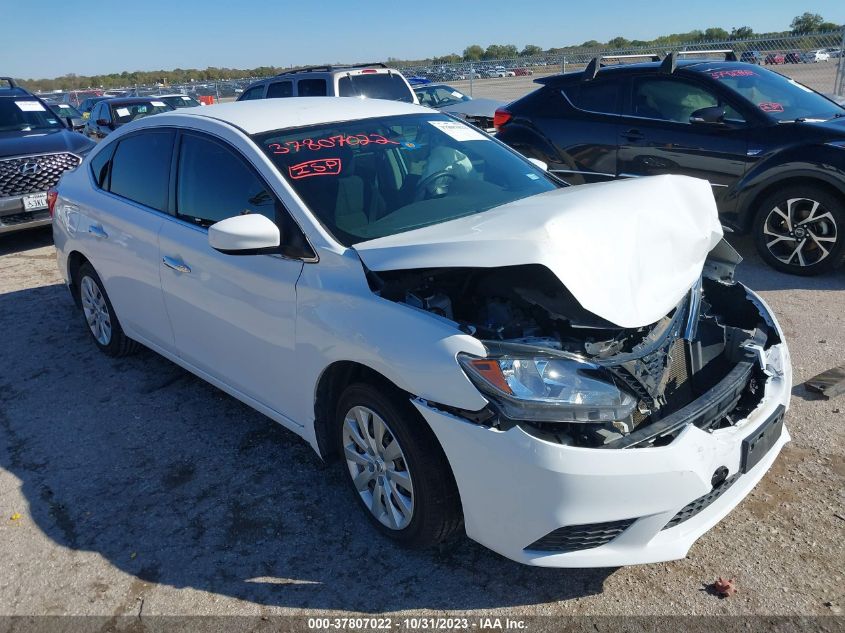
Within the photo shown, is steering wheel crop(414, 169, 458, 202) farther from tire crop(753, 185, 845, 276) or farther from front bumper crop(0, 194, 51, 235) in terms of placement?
front bumper crop(0, 194, 51, 235)

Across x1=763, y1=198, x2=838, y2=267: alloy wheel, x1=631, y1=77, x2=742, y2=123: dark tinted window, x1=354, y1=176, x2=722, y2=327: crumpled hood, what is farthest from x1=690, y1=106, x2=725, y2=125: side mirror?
x1=354, y1=176, x2=722, y2=327: crumpled hood

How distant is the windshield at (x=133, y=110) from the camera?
14734 millimetres

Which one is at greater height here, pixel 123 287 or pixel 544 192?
pixel 544 192

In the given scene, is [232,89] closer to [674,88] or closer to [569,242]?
[674,88]

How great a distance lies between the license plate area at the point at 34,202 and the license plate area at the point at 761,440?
854 cm

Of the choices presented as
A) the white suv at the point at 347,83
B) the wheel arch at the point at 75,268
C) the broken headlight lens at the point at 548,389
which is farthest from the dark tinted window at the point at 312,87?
the broken headlight lens at the point at 548,389

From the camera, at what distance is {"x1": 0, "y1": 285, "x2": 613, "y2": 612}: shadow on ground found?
9.05 ft

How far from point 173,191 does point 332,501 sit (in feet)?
6.43

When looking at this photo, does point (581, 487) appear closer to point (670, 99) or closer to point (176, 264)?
point (176, 264)

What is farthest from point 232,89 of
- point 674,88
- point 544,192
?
point 544,192

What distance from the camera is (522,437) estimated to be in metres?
2.30

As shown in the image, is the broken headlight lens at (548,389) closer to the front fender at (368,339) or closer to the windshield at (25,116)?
the front fender at (368,339)

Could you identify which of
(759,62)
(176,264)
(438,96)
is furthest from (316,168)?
(759,62)

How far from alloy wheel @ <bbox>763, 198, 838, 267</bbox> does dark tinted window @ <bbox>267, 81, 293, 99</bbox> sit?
7.85 metres
